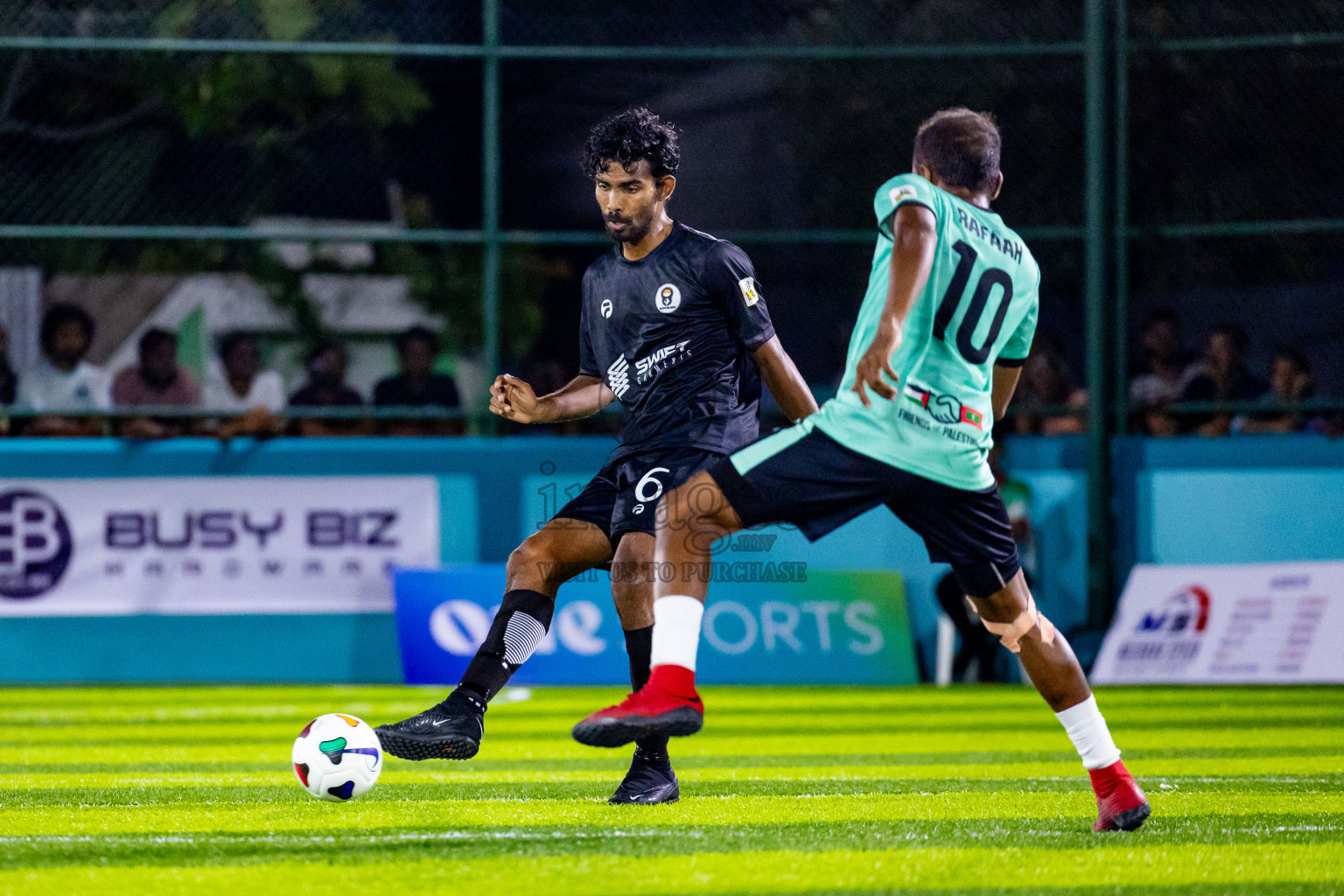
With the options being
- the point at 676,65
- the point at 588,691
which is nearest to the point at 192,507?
the point at 588,691

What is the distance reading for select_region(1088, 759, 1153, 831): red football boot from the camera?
4641 millimetres

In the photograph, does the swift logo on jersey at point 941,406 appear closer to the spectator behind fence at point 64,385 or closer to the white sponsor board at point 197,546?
the white sponsor board at point 197,546

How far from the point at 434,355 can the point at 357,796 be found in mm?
7479

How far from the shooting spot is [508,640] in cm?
508

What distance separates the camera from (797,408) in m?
5.14

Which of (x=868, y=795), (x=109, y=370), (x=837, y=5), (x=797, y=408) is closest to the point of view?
(x=797, y=408)

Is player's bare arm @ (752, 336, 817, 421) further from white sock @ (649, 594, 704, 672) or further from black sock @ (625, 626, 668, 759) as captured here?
white sock @ (649, 594, 704, 672)

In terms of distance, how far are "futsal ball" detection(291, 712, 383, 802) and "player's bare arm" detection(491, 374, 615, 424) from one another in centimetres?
106

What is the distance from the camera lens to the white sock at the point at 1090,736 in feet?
15.2

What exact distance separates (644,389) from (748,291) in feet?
1.44

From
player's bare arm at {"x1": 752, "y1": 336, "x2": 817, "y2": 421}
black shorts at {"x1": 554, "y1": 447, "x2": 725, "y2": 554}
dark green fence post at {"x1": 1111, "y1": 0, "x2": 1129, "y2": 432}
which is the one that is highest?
dark green fence post at {"x1": 1111, "y1": 0, "x2": 1129, "y2": 432}

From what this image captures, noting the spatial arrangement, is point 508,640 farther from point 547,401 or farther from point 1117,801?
point 1117,801

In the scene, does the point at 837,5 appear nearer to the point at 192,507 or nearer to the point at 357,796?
the point at 192,507

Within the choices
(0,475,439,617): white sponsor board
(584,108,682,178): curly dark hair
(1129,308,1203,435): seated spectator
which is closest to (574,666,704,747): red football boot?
(584,108,682,178): curly dark hair
